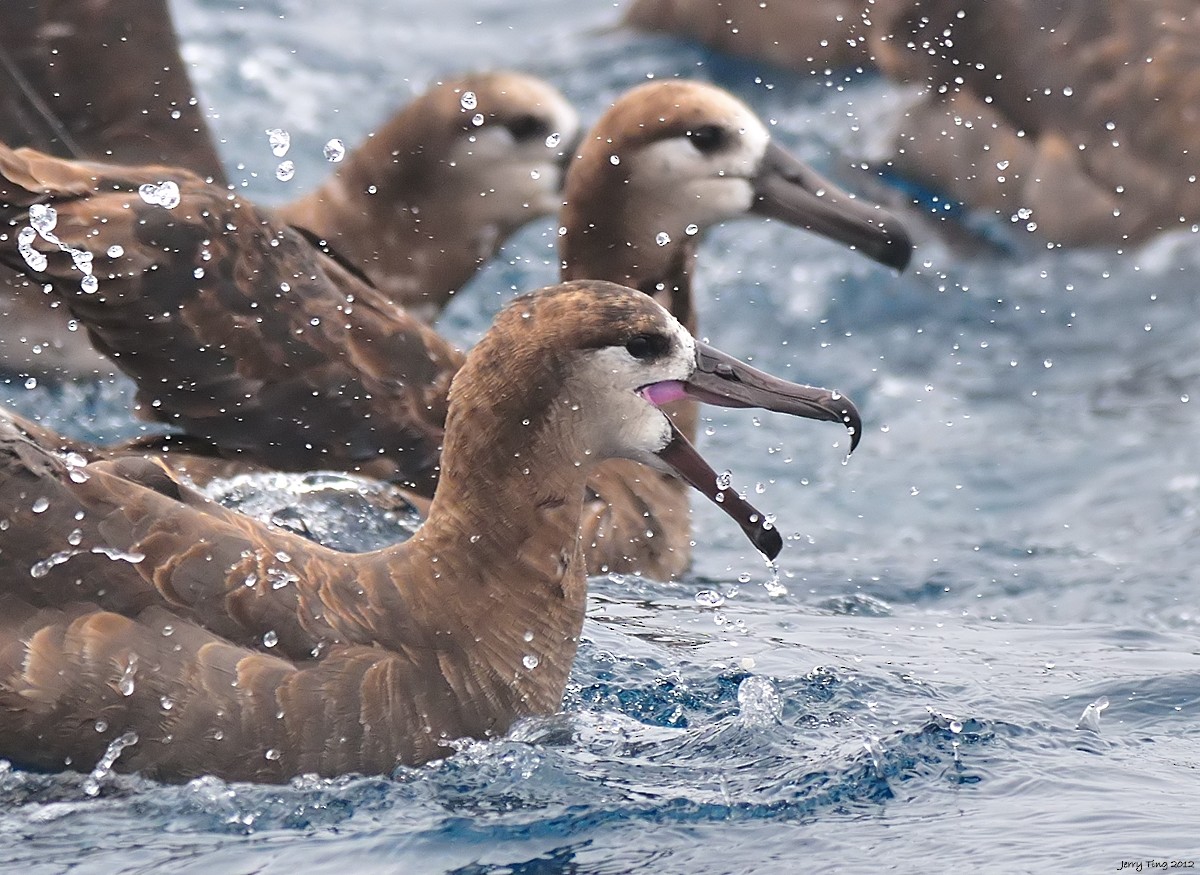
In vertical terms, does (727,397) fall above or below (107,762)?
above

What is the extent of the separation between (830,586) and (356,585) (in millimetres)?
2575

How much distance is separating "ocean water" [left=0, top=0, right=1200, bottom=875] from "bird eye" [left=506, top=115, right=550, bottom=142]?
136 cm

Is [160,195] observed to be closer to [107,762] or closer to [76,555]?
[76,555]

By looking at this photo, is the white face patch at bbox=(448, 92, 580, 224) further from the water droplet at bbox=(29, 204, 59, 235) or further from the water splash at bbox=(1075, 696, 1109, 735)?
the water splash at bbox=(1075, 696, 1109, 735)

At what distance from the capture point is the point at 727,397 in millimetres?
4770

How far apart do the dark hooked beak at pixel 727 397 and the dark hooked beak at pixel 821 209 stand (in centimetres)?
214

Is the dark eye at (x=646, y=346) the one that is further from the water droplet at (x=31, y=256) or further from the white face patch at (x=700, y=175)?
the white face patch at (x=700, y=175)

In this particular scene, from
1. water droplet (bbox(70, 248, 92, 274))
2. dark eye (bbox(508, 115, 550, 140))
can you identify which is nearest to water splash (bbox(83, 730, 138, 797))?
water droplet (bbox(70, 248, 92, 274))

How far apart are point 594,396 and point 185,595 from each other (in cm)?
96

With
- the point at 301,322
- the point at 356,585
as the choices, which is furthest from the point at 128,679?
the point at 301,322

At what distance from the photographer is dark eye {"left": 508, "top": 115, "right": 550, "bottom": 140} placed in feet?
25.1

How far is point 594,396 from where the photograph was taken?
4652 millimetres

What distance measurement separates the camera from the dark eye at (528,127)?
25.1 ft

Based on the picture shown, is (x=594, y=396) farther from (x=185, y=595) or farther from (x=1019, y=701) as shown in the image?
(x=1019, y=701)
